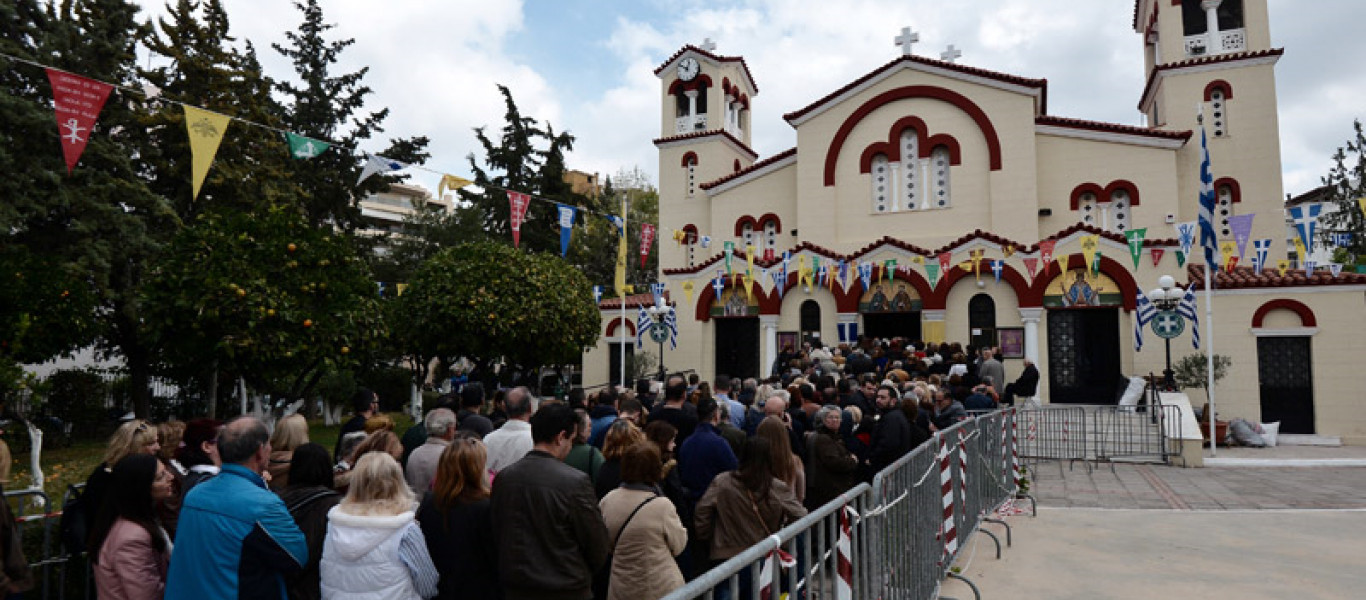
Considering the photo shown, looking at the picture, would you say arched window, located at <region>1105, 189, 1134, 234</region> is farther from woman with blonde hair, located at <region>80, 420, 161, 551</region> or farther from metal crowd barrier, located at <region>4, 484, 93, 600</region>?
metal crowd barrier, located at <region>4, 484, 93, 600</region>

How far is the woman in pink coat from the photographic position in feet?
13.5

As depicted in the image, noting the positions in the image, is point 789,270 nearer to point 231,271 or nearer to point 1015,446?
point 1015,446

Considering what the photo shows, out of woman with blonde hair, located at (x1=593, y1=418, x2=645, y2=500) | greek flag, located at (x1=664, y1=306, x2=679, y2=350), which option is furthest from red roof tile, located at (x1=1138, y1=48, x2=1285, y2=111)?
woman with blonde hair, located at (x1=593, y1=418, x2=645, y2=500)

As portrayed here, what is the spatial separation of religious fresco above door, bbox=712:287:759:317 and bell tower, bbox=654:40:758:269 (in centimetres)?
430

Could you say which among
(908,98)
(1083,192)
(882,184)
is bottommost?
(1083,192)

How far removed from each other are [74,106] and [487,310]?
9.28m

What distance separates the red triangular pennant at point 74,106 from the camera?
8.98m

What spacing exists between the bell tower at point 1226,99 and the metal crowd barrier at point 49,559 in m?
28.0

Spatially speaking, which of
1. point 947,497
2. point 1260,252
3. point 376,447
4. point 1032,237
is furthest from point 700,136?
point 376,447

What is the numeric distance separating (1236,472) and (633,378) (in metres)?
17.5

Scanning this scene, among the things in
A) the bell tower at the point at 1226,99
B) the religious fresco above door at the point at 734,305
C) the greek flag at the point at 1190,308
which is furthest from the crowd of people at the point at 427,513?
the bell tower at the point at 1226,99

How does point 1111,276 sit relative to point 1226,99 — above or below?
below

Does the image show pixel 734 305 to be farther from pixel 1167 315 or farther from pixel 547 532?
pixel 547 532

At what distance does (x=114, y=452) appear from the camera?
4785 millimetres
